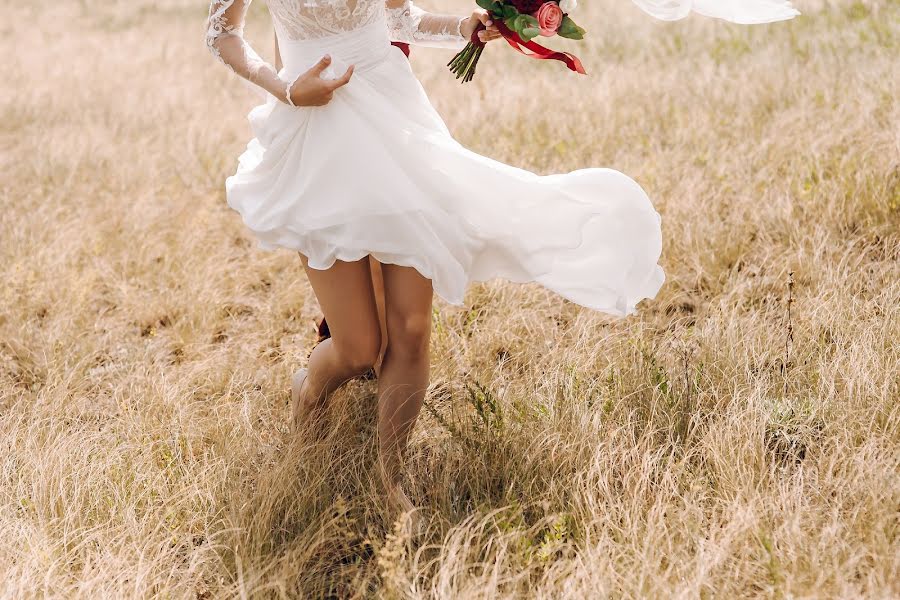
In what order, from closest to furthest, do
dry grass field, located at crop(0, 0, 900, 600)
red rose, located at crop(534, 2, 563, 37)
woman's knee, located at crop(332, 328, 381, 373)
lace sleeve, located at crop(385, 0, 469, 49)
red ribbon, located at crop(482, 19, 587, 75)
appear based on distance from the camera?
dry grass field, located at crop(0, 0, 900, 600) → red rose, located at crop(534, 2, 563, 37) → red ribbon, located at crop(482, 19, 587, 75) → woman's knee, located at crop(332, 328, 381, 373) → lace sleeve, located at crop(385, 0, 469, 49)

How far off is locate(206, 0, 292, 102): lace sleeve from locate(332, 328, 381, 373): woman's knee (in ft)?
2.56

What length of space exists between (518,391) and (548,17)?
54.5 inches

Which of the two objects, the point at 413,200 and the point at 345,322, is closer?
the point at 413,200

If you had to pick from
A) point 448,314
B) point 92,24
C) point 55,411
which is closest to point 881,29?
point 448,314

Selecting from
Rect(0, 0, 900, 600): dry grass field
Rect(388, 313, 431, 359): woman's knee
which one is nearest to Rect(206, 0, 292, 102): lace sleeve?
Rect(388, 313, 431, 359): woman's knee

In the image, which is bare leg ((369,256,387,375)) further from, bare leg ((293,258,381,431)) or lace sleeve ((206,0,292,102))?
lace sleeve ((206,0,292,102))

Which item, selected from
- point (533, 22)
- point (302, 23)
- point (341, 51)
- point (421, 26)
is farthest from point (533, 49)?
point (302, 23)

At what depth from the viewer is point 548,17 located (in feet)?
8.61

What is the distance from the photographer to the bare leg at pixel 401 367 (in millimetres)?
2740

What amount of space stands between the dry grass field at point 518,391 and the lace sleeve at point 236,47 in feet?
3.97

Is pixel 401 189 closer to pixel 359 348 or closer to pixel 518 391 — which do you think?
pixel 359 348

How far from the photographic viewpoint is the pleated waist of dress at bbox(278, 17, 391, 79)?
2.70 metres

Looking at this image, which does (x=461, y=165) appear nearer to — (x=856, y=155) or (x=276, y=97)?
(x=276, y=97)

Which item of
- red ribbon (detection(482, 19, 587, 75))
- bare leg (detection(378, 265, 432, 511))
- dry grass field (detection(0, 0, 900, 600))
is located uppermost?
red ribbon (detection(482, 19, 587, 75))
